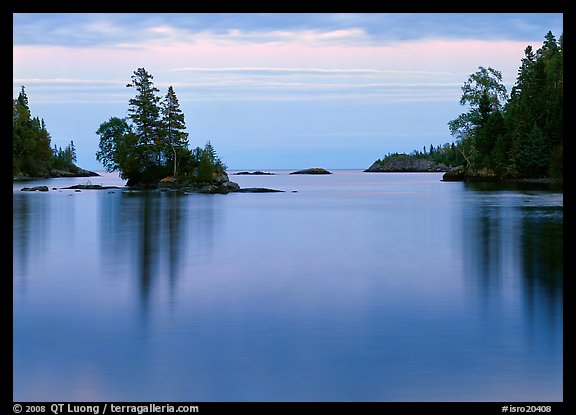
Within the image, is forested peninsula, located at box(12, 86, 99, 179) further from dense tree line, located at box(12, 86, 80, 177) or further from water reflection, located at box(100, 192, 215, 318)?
water reflection, located at box(100, 192, 215, 318)


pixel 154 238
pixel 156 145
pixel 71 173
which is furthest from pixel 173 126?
pixel 71 173

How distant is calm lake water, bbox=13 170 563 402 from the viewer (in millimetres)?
8203

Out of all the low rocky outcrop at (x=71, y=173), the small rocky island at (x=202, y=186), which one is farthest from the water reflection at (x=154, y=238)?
the low rocky outcrop at (x=71, y=173)

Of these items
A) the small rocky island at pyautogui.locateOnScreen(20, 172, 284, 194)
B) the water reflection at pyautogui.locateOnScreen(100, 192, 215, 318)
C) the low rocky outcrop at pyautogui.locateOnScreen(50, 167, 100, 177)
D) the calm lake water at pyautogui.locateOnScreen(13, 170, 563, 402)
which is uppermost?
the low rocky outcrop at pyautogui.locateOnScreen(50, 167, 100, 177)

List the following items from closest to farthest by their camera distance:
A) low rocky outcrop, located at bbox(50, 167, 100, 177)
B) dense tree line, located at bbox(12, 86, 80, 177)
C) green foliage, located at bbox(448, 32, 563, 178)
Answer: green foliage, located at bbox(448, 32, 563, 178), dense tree line, located at bbox(12, 86, 80, 177), low rocky outcrop, located at bbox(50, 167, 100, 177)

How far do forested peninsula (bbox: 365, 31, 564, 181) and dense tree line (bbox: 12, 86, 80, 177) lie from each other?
62.6 metres

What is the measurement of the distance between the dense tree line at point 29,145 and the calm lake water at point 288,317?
3042 inches

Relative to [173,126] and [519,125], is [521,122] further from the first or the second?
[173,126]

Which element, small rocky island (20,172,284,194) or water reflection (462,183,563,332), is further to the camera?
small rocky island (20,172,284,194)

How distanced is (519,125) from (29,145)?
227 ft

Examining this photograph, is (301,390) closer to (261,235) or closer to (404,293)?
(404,293)

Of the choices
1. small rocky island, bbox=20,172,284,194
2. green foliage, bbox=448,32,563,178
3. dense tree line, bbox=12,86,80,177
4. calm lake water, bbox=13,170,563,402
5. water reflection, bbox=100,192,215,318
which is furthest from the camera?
dense tree line, bbox=12,86,80,177

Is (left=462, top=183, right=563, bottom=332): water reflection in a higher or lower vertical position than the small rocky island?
lower

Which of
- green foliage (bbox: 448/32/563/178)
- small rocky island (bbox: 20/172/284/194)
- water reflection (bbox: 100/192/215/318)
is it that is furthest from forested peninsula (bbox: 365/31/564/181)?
water reflection (bbox: 100/192/215/318)
